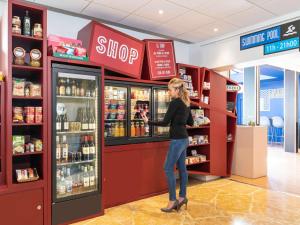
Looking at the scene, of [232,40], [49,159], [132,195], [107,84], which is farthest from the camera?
[232,40]

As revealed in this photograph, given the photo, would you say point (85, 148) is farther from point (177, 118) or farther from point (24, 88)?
point (177, 118)

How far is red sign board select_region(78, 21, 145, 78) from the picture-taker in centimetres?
345

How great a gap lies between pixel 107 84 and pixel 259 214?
108 inches

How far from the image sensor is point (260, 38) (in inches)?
177

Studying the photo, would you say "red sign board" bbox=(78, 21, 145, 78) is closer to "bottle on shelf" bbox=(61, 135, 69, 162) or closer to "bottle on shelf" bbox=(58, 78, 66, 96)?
"bottle on shelf" bbox=(58, 78, 66, 96)

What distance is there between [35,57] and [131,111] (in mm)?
1664

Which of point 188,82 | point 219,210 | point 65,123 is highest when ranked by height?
point 188,82

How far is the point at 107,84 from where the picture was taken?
11.5 ft

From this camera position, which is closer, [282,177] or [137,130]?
[137,130]

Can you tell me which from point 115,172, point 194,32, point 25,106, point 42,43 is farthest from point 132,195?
point 194,32

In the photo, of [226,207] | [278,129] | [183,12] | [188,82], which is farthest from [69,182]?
[278,129]

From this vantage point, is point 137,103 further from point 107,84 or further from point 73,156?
point 73,156

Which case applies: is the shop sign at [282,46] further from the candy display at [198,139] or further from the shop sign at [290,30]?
the candy display at [198,139]

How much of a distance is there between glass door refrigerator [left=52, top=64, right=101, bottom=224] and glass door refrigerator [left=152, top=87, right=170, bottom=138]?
3.77 feet
